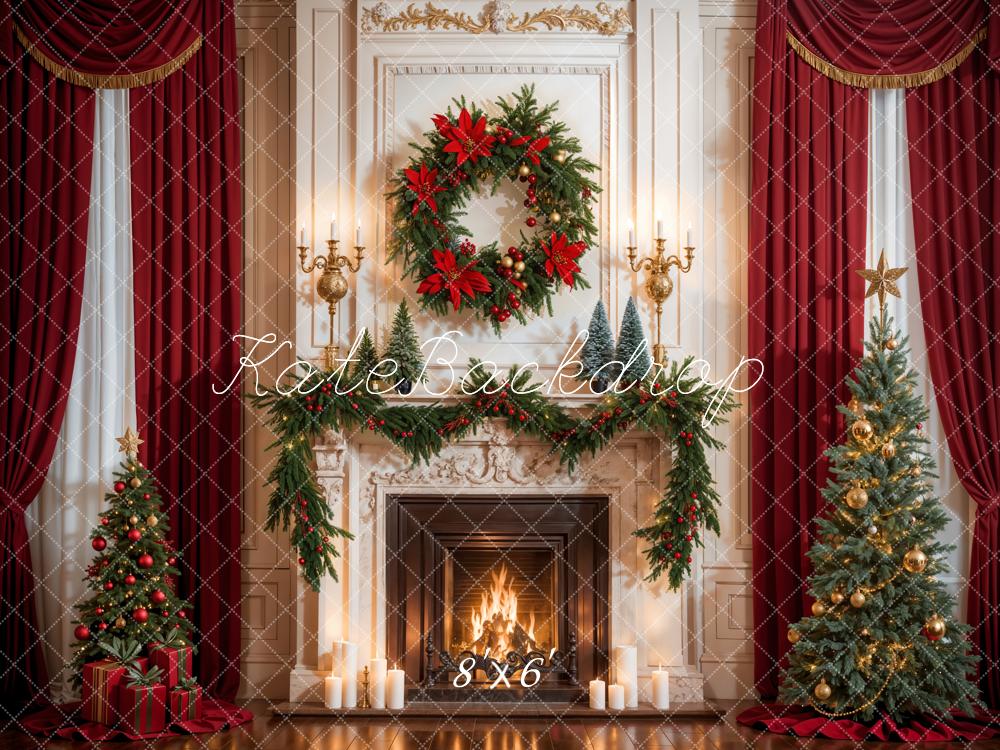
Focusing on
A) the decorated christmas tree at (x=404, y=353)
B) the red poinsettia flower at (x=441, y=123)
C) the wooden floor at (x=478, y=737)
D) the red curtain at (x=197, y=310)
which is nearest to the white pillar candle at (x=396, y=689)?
the wooden floor at (x=478, y=737)

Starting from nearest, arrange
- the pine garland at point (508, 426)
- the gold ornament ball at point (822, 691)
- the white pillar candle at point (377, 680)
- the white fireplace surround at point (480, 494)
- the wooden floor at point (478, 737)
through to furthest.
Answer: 1. the wooden floor at point (478, 737)
2. the gold ornament ball at point (822, 691)
3. the pine garland at point (508, 426)
4. the white pillar candle at point (377, 680)
5. the white fireplace surround at point (480, 494)

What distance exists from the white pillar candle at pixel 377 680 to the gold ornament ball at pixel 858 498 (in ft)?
7.57

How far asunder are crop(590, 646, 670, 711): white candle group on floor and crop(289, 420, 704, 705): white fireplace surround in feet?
0.32

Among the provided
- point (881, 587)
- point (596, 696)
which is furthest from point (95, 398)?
point (881, 587)

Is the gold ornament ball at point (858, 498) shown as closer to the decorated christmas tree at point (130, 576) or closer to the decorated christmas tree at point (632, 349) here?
the decorated christmas tree at point (632, 349)

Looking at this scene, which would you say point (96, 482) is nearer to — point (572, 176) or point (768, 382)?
point (572, 176)

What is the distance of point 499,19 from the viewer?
5.04 meters

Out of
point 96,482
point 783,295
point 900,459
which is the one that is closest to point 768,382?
point 783,295

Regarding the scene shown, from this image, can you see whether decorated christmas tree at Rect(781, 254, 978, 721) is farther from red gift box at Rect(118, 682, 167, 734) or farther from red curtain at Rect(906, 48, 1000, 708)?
red gift box at Rect(118, 682, 167, 734)

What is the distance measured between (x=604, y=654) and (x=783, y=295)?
1.98 m

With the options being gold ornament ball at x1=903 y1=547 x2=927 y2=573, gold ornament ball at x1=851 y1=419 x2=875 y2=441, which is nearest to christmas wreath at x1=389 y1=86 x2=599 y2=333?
gold ornament ball at x1=851 y1=419 x2=875 y2=441

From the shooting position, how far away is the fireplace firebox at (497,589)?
4.97 metres

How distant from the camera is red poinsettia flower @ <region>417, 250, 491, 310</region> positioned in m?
4.91

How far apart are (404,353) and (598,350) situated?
931 mm
